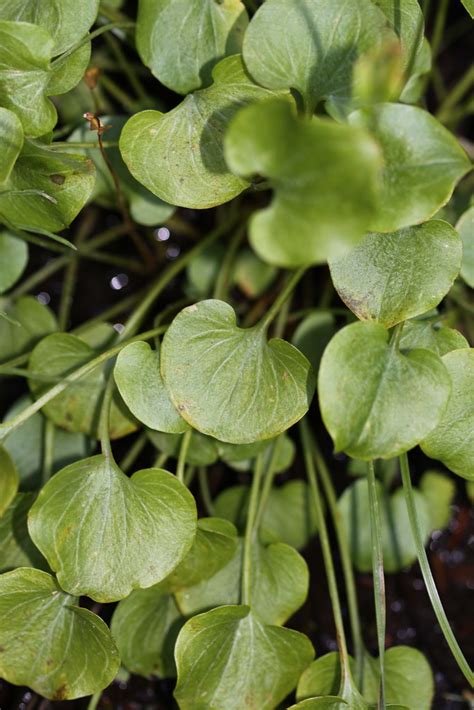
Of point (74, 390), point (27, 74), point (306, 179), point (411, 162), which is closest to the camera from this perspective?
point (306, 179)

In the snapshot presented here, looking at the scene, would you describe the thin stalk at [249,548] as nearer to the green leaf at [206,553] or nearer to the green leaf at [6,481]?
the green leaf at [206,553]

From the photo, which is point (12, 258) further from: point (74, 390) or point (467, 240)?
point (467, 240)

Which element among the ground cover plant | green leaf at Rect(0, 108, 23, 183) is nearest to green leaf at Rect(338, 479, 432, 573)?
the ground cover plant

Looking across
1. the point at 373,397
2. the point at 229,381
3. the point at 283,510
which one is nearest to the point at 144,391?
the point at 229,381

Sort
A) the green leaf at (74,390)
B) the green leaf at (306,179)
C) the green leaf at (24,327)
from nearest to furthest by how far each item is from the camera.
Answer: the green leaf at (306,179)
the green leaf at (74,390)
the green leaf at (24,327)

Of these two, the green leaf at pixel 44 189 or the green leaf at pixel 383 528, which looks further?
the green leaf at pixel 383 528

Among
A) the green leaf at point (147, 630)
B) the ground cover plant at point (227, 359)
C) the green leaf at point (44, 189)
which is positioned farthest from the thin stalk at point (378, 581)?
the green leaf at point (44, 189)

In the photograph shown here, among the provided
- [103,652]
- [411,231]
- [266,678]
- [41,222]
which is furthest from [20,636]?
[411,231]
